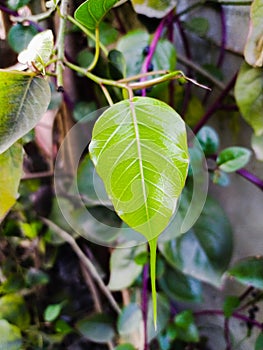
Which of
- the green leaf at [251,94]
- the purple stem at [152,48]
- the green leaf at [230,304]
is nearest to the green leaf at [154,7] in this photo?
the purple stem at [152,48]

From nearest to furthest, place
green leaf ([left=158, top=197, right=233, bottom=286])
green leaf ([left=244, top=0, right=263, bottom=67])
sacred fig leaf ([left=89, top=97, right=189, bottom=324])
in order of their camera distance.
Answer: sacred fig leaf ([left=89, top=97, right=189, bottom=324]), green leaf ([left=244, top=0, right=263, bottom=67]), green leaf ([left=158, top=197, right=233, bottom=286])

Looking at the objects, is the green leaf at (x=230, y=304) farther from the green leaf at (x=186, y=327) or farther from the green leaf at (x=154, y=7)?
the green leaf at (x=154, y=7)

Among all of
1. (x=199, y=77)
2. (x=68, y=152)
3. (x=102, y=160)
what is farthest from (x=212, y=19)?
(x=102, y=160)

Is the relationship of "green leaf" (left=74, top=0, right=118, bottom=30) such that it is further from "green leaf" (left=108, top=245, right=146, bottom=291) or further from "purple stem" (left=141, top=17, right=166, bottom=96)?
"green leaf" (left=108, top=245, right=146, bottom=291)

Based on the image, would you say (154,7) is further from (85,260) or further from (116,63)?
(85,260)

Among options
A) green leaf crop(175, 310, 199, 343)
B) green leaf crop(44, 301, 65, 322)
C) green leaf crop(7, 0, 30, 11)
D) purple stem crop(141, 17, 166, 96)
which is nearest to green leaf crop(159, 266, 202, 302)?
green leaf crop(175, 310, 199, 343)

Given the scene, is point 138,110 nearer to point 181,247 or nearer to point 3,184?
point 3,184
